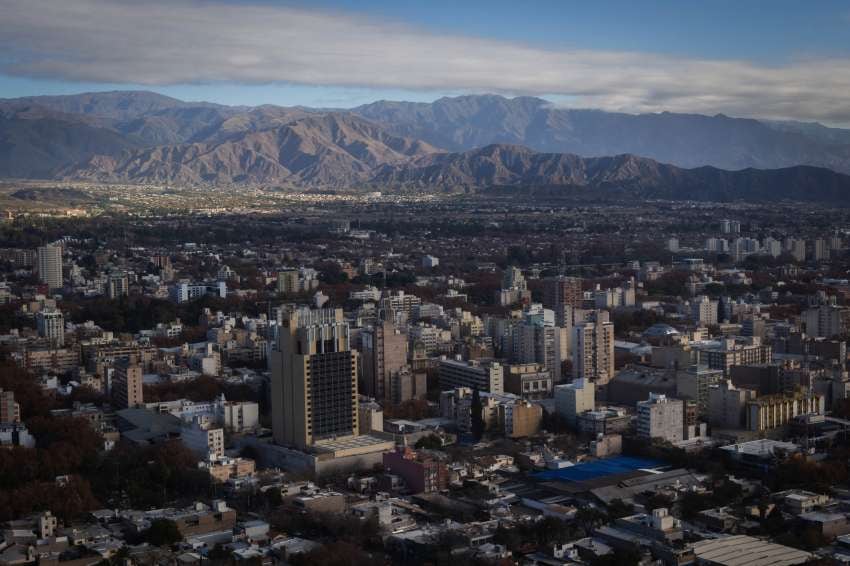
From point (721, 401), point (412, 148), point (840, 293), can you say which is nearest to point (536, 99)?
point (412, 148)

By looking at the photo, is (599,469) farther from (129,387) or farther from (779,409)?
(129,387)

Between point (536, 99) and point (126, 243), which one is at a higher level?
point (536, 99)

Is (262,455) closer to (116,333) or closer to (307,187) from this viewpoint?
(116,333)

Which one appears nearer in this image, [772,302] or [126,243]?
A: [772,302]

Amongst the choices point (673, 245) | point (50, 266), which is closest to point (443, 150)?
point (673, 245)

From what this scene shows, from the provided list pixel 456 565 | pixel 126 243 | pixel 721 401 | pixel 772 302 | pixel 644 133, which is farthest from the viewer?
pixel 644 133

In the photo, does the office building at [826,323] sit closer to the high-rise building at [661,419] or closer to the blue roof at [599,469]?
the high-rise building at [661,419]

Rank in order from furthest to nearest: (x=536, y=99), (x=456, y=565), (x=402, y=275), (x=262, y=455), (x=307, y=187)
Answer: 1. (x=536, y=99)
2. (x=307, y=187)
3. (x=402, y=275)
4. (x=262, y=455)
5. (x=456, y=565)
